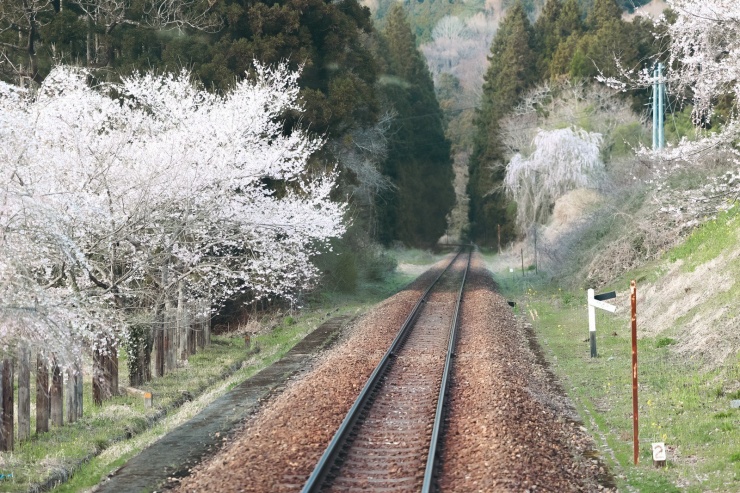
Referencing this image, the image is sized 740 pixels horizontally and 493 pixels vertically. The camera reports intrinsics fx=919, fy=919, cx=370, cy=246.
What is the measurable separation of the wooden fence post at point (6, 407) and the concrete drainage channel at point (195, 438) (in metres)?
1.42

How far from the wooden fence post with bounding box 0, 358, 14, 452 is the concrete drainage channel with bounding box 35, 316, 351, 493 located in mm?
1418

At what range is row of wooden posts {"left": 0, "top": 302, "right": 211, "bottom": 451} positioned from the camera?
11945mm

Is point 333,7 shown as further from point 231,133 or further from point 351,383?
point 351,383

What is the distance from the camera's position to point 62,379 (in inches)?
554

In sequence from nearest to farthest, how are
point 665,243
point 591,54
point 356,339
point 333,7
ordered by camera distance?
point 356,339 → point 665,243 → point 333,7 → point 591,54

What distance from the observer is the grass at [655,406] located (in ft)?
30.7

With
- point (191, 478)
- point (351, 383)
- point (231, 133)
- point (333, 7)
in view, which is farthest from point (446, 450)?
point (333, 7)

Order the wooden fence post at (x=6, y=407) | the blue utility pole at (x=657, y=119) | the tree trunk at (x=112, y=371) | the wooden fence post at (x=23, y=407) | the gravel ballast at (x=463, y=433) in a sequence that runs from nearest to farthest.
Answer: the gravel ballast at (x=463, y=433) < the wooden fence post at (x=6, y=407) < the wooden fence post at (x=23, y=407) < the tree trunk at (x=112, y=371) < the blue utility pole at (x=657, y=119)

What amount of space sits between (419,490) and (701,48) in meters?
8.15

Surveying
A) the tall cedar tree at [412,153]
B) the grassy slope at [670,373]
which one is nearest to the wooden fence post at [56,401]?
the grassy slope at [670,373]

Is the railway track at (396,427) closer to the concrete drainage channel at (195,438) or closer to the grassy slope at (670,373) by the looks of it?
the concrete drainage channel at (195,438)

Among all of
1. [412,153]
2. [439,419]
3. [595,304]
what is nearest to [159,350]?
[595,304]

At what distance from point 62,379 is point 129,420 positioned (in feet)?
3.93

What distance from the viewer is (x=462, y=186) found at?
103875 mm
